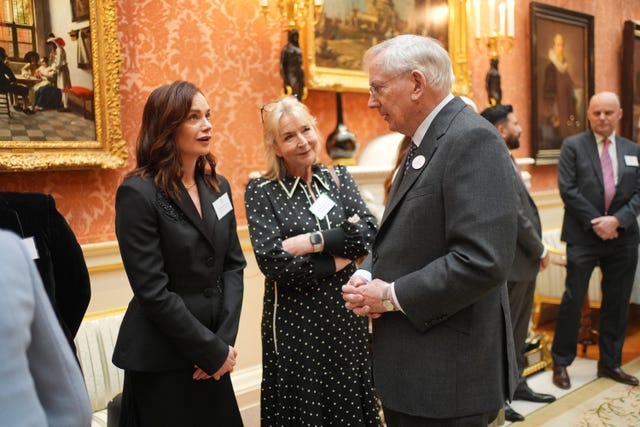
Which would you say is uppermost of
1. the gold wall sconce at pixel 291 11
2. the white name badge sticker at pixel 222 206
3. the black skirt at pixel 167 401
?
the gold wall sconce at pixel 291 11

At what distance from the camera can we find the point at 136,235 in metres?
2.10

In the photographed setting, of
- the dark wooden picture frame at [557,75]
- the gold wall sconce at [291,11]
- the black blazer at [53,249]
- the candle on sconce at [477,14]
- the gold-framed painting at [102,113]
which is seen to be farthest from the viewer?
the dark wooden picture frame at [557,75]

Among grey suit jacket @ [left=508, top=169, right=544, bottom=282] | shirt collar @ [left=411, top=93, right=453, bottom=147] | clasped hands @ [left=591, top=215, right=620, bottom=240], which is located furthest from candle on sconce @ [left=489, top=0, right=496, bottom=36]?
shirt collar @ [left=411, top=93, right=453, bottom=147]

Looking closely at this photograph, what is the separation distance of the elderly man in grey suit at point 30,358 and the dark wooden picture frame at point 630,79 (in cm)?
727

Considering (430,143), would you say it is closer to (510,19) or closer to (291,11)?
(291,11)

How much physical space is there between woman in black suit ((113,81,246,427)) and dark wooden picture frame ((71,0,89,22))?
102 centimetres

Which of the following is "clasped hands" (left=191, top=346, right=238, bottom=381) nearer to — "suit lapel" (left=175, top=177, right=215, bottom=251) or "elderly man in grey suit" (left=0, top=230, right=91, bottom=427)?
"suit lapel" (left=175, top=177, right=215, bottom=251)

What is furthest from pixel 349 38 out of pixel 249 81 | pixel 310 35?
pixel 249 81

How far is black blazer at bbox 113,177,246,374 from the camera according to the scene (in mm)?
2090

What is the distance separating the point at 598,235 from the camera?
14.0ft

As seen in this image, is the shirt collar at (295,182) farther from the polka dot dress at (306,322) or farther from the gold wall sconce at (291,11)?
the gold wall sconce at (291,11)

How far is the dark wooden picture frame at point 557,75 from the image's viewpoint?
5.95 metres

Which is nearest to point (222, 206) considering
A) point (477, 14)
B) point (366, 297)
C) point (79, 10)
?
point (366, 297)

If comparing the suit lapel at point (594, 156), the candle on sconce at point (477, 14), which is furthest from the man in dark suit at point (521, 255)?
the candle on sconce at point (477, 14)
